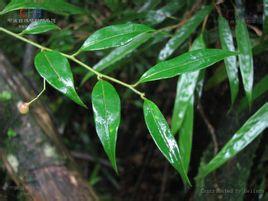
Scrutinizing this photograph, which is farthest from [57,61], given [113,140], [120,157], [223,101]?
[120,157]

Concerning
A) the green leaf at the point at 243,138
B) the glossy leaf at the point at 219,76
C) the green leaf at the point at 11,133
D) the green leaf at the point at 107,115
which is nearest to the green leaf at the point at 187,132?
the green leaf at the point at 243,138

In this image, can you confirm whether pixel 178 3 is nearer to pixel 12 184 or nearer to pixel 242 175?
pixel 242 175

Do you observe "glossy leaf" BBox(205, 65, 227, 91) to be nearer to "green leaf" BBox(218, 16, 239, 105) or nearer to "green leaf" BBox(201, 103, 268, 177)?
"green leaf" BBox(218, 16, 239, 105)

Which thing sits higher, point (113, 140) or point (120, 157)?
point (113, 140)

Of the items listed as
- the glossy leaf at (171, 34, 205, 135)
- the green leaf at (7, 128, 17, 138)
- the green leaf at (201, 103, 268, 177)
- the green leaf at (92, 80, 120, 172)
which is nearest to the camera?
the green leaf at (92, 80, 120, 172)

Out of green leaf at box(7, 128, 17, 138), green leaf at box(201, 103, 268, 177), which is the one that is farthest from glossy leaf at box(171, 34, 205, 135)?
green leaf at box(7, 128, 17, 138)
